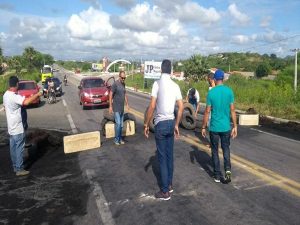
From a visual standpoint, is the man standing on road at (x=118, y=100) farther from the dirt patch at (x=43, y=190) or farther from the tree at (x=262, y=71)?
the tree at (x=262, y=71)

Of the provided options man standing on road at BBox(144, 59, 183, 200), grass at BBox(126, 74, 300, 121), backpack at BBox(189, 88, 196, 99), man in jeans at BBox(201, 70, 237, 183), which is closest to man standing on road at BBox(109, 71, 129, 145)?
backpack at BBox(189, 88, 196, 99)

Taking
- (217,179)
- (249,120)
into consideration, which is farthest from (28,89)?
(217,179)

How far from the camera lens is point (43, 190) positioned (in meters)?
7.07

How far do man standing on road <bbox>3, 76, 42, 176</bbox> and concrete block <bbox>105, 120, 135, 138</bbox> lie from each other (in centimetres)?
429

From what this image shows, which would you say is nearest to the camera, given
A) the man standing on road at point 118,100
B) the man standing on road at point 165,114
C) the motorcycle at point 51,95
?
the man standing on road at point 165,114

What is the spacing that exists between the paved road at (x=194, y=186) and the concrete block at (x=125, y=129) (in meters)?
1.32

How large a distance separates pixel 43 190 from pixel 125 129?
572 cm

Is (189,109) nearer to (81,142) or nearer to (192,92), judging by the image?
(192,92)

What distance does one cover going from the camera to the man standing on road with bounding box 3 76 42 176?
7945 mm

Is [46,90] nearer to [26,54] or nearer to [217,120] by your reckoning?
[217,120]

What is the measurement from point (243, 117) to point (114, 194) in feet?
32.0

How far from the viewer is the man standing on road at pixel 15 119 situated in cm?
795

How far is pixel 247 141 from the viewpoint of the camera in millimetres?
11367

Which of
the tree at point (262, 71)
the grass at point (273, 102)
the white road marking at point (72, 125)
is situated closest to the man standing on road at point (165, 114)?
the white road marking at point (72, 125)
